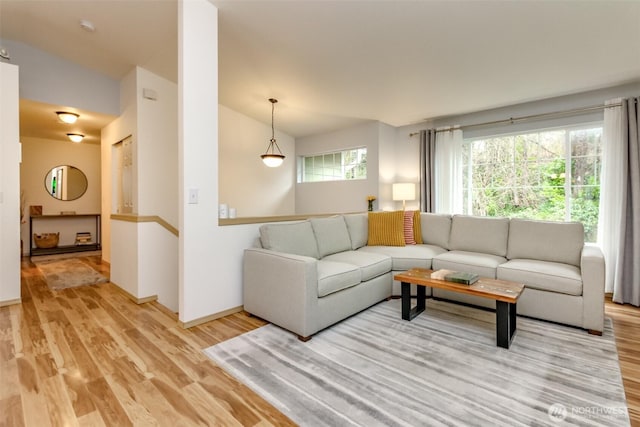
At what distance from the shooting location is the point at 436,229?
13.4 feet

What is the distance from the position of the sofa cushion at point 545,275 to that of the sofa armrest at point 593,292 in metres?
0.06

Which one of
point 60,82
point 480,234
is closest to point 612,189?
point 480,234

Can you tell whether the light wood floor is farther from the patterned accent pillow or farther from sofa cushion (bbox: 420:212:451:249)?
the patterned accent pillow

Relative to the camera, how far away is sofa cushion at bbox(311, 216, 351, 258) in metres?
3.38

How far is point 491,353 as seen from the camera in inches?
85.0

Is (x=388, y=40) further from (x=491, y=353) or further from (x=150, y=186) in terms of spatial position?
(x=150, y=186)

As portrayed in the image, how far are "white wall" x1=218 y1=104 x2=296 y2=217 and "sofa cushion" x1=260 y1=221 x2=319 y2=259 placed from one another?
2.79m

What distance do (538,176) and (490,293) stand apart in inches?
113

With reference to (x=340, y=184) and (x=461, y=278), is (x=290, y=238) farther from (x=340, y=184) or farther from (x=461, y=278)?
(x=340, y=184)

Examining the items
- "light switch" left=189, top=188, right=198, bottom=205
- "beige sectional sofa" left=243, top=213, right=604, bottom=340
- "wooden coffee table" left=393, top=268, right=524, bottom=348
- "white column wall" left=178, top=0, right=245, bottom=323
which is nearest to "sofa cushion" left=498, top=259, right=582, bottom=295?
"beige sectional sofa" left=243, top=213, right=604, bottom=340

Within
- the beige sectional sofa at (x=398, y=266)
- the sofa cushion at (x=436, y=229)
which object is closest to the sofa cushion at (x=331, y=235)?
the beige sectional sofa at (x=398, y=266)

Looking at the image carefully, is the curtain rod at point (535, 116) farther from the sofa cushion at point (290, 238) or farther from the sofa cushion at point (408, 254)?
the sofa cushion at point (290, 238)

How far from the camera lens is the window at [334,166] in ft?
18.4

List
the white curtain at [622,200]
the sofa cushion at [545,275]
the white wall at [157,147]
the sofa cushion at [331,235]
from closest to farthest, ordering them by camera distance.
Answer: the sofa cushion at [545,275] < the white curtain at [622,200] < the sofa cushion at [331,235] < the white wall at [157,147]
